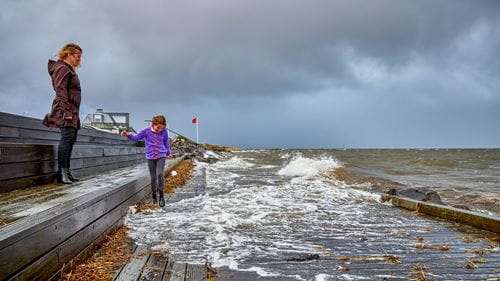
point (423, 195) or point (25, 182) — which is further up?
point (25, 182)

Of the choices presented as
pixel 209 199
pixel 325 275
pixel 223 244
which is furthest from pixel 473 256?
pixel 209 199

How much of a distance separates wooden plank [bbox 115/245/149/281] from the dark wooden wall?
6.51 ft

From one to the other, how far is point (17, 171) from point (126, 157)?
7.11 m

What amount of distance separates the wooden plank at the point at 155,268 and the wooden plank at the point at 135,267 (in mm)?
49

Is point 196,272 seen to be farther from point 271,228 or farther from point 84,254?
point 271,228

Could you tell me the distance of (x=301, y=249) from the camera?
409cm

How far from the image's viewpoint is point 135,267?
327 cm

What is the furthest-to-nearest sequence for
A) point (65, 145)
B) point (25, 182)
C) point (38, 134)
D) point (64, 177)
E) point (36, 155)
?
point (38, 134) → point (64, 177) → point (65, 145) → point (36, 155) → point (25, 182)

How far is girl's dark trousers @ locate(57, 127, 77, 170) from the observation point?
16.7ft

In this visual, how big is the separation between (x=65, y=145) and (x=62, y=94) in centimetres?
76

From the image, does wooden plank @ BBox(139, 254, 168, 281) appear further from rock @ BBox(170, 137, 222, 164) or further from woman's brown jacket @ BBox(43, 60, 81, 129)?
rock @ BBox(170, 137, 222, 164)

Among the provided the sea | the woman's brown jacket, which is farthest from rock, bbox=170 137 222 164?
the woman's brown jacket

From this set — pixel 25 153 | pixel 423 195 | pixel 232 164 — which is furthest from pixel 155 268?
pixel 232 164

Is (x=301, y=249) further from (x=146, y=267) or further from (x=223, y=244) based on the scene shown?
(x=146, y=267)
